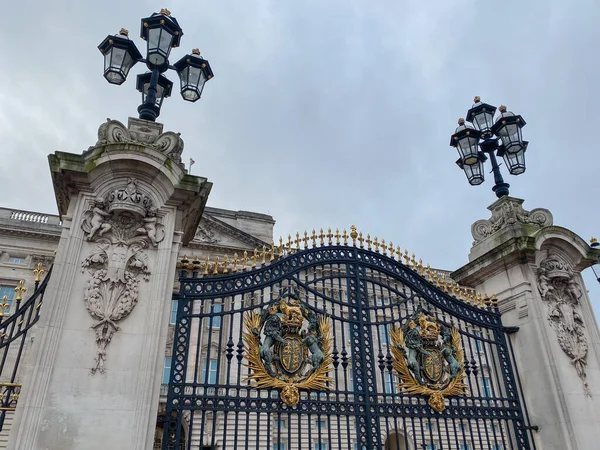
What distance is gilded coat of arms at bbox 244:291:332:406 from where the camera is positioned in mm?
6637

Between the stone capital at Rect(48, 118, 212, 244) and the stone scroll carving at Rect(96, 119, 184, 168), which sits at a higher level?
the stone scroll carving at Rect(96, 119, 184, 168)

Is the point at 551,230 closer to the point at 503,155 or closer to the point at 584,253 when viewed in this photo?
the point at 584,253

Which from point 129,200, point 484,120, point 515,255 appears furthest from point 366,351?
point 484,120

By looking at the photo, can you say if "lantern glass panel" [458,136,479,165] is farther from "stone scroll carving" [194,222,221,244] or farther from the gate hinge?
"stone scroll carving" [194,222,221,244]

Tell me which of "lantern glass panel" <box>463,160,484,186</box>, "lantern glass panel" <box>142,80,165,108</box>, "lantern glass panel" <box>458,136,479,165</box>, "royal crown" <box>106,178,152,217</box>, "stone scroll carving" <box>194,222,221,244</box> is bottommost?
"royal crown" <box>106,178,152,217</box>

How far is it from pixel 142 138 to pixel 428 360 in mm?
5852

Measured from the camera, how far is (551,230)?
855 cm

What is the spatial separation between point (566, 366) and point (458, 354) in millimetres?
1880

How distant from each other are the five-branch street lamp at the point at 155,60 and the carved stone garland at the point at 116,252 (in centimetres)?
184

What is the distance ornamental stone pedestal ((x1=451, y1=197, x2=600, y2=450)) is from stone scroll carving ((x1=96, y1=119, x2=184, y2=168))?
6217 mm

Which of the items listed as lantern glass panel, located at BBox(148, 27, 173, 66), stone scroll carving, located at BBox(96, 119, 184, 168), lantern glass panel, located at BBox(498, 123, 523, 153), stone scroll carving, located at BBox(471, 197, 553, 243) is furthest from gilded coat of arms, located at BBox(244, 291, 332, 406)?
lantern glass panel, located at BBox(498, 123, 523, 153)

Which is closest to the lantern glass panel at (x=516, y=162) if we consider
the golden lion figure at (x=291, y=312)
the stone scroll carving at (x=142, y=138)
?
the golden lion figure at (x=291, y=312)

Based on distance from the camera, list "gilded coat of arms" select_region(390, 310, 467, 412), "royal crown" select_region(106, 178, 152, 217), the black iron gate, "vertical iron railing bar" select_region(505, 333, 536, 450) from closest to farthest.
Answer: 1. "royal crown" select_region(106, 178, 152, 217)
2. the black iron gate
3. "gilded coat of arms" select_region(390, 310, 467, 412)
4. "vertical iron railing bar" select_region(505, 333, 536, 450)

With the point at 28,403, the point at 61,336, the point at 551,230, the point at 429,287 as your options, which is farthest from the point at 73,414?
the point at 551,230
